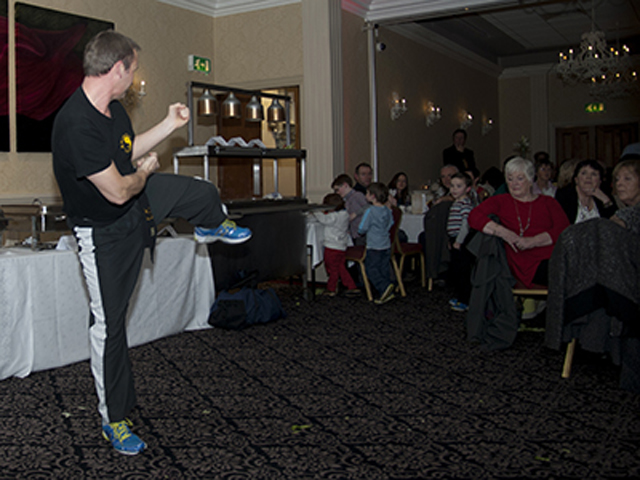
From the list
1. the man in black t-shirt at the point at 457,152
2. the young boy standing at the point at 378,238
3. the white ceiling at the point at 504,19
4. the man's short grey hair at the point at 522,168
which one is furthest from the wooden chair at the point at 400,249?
the man in black t-shirt at the point at 457,152

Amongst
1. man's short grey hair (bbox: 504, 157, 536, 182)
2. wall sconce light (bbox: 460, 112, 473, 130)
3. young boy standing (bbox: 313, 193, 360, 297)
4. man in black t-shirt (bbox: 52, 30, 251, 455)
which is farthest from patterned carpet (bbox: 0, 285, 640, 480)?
wall sconce light (bbox: 460, 112, 473, 130)

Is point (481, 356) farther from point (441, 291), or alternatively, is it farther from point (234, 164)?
point (234, 164)

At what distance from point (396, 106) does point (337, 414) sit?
6.87 m

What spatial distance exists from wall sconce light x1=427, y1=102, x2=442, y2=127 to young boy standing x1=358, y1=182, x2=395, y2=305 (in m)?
4.96

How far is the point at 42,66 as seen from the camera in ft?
19.4

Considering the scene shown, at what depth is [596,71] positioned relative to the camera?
9.26m

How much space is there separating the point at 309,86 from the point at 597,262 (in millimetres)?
4924

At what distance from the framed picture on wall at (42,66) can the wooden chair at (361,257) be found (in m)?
3.11

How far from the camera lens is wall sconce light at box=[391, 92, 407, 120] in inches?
358

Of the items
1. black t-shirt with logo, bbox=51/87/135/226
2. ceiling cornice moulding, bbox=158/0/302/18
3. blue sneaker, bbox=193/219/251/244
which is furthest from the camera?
ceiling cornice moulding, bbox=158/0/302/18

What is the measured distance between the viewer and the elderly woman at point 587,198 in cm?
429

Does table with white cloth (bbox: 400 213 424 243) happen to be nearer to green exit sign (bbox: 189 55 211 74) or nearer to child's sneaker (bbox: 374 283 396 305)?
child's sneaker (bbox: 374 283 396 305)

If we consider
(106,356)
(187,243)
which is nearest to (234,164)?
(187,243)

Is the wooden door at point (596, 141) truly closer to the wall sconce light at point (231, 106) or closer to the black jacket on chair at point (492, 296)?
the wall sconce light at point (231, 106)
